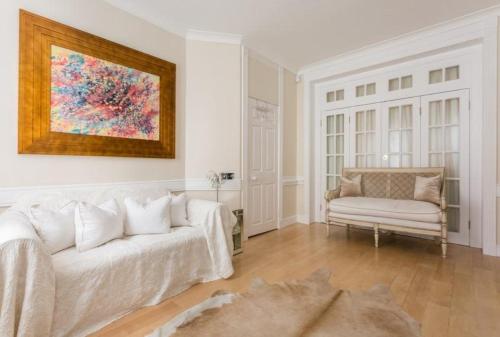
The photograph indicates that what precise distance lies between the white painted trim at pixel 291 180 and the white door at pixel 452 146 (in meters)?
1.92

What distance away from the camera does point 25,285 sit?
1.38m

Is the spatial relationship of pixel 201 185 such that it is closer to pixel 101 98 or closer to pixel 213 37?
pixel 101 98

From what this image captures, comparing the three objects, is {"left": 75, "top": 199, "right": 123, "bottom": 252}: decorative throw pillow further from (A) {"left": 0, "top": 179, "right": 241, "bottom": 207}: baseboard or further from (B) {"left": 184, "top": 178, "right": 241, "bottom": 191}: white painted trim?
(B) {"left": 184, "top": 178, "right": 241, "bottom": 191}: white painted trim

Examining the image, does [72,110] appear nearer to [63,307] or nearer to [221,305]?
[63,307]

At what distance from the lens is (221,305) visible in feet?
6.21

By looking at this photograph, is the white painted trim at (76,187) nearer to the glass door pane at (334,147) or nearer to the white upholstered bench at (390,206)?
the white upholstered bench at (390,206)

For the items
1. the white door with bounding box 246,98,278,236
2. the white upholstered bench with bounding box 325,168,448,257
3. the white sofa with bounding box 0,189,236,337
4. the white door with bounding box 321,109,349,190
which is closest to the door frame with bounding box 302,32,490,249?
the white upholstered bench with bounding box 325,168,448,257

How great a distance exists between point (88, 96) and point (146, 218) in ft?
4.30

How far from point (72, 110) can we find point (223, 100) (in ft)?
5.71

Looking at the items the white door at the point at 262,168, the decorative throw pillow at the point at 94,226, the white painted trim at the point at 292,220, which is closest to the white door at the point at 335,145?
the white painted trim at the point at 292,220

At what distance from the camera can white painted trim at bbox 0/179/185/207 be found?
204cm

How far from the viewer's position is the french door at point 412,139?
336 centimetres

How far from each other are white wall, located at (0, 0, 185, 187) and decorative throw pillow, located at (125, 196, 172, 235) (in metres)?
0.53

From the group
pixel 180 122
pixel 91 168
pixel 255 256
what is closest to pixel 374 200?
pixel 255 256
